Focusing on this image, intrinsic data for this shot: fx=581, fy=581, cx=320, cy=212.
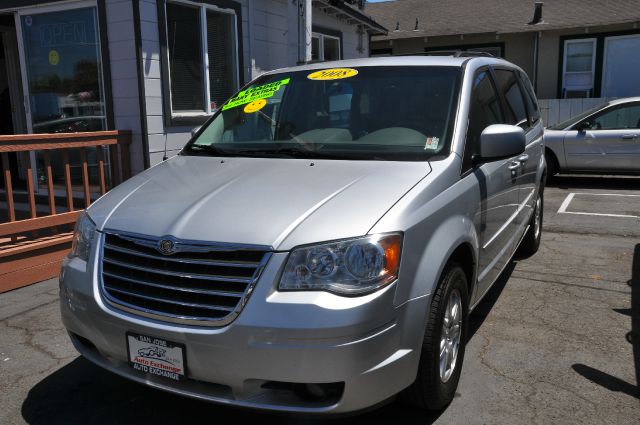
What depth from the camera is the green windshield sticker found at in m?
4.14

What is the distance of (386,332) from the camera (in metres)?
2.43

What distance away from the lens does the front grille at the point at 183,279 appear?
2.46m

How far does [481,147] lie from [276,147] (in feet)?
4.03

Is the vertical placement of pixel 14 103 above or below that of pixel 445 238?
above

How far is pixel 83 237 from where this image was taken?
3033 mm

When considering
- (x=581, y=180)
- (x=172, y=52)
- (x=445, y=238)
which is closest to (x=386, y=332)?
(x=445, y=238)

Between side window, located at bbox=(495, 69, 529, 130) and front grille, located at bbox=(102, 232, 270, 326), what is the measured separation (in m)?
2.72

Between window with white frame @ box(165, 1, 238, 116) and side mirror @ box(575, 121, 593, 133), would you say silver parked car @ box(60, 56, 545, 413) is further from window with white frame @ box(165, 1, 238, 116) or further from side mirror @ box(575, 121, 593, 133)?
side mirror @ box(575, 121, 593, 133)

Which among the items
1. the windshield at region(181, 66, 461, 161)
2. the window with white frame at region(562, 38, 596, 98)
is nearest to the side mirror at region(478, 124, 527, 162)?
the windshield at region(181, 66, 461, 161)

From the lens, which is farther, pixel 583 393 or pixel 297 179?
pixel 583 393

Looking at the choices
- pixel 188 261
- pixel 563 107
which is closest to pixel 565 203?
pixel 188 261

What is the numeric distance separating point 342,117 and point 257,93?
81 cm

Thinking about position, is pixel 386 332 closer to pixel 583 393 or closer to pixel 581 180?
pixel 583 393

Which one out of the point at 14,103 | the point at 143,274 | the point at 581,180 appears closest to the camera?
the point at 143,274
